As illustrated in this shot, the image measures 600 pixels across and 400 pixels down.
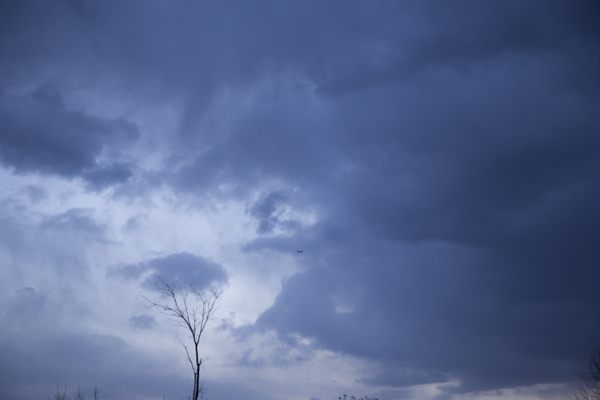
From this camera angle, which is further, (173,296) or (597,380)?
(597,380)

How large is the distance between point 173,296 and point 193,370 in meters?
5.19

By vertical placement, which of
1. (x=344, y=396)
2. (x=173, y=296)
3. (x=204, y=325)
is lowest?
(x=344, y=396)

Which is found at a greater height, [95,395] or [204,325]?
[204,325]

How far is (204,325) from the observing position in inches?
1022

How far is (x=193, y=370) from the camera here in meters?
24.3

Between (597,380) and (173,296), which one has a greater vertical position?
(173,296)

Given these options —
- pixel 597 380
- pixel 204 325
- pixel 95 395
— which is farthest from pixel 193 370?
pixel 597 380

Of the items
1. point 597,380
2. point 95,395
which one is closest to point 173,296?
point 95,395

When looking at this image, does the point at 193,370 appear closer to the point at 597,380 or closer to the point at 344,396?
the point at 344,396

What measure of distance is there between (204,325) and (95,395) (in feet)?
100

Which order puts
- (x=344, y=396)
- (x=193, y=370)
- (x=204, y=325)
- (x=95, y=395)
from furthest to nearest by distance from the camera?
(x=344, y=396) < (x=95, y=395) < (x=204, y=325) < (x=193, y=370)

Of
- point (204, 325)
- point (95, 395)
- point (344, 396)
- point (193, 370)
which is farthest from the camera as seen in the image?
point (344, 396)

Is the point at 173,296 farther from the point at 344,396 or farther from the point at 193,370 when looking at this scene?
the point at 344,396

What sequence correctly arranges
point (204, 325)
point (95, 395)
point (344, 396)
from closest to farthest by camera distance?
point (204, 325) → point (95, 395) → point (344, 396)
